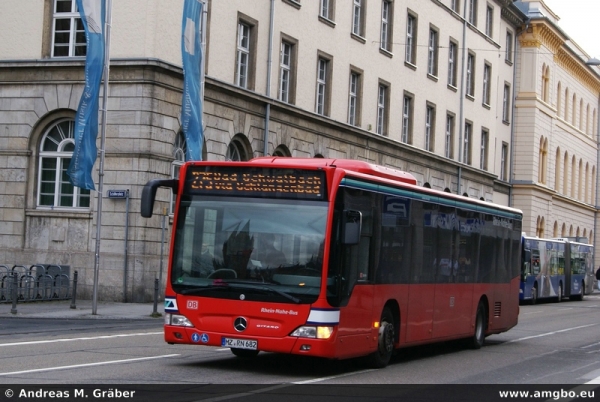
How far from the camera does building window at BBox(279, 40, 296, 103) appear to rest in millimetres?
38062

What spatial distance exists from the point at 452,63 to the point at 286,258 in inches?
1680

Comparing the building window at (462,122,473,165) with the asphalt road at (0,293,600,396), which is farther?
the building window at (462,122,473,165)

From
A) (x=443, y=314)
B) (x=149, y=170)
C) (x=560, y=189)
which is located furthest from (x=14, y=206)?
(x=560, y=189)

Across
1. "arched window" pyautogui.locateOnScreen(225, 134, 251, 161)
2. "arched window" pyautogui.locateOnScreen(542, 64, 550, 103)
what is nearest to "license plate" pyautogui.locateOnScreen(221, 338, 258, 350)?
"arched window" pyautogui.locateOnScreen(225, 134, 251, 161)

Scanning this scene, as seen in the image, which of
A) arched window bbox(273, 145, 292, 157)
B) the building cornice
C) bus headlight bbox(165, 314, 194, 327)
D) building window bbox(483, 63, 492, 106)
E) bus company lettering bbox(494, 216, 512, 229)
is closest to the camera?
bus headlight bbox(165, 314, 194, 327)

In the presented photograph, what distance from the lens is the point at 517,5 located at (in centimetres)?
6850

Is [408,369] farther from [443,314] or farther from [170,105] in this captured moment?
[170,105]

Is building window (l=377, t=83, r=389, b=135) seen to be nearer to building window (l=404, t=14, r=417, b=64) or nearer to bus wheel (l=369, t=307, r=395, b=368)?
building window (l=404, t=14, r=417, b=64)

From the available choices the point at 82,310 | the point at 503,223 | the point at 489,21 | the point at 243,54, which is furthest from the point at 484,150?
the point at 503,223

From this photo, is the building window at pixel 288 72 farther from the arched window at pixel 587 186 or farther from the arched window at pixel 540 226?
the arched window at pixel 587 186

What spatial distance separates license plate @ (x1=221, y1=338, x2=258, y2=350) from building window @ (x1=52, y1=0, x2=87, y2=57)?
62.4 ft

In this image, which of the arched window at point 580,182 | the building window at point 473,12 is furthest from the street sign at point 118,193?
the arched window at point 580,182

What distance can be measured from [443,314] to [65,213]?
51.6 ft

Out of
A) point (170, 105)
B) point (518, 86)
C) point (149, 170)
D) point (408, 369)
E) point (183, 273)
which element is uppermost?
point (518, 86)
